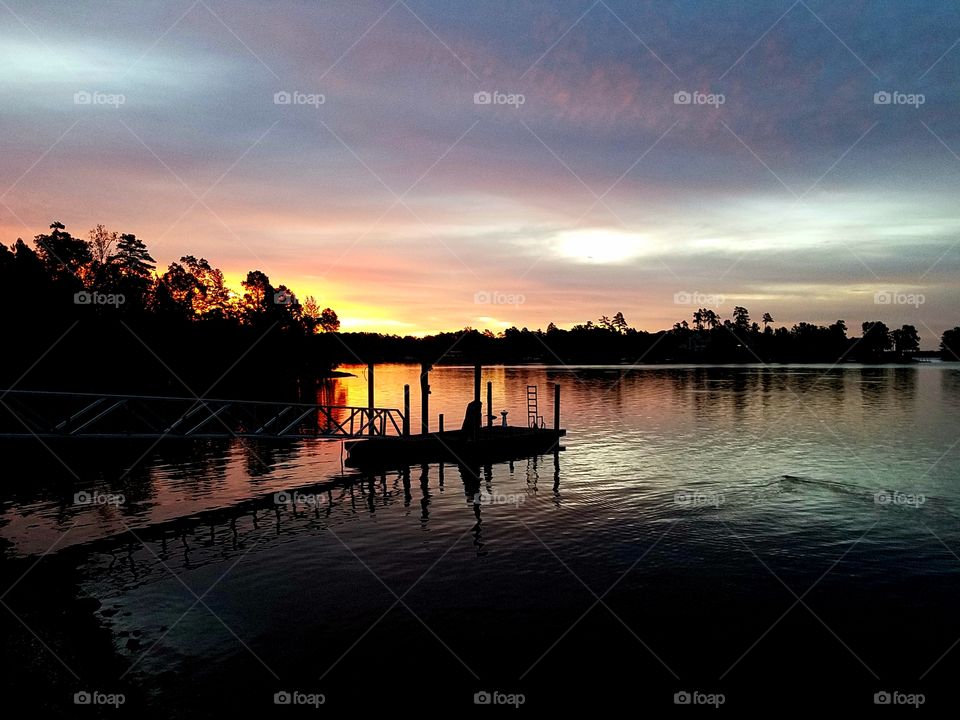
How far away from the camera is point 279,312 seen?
13862 centimetres

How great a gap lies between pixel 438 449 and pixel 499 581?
21611 millimetres

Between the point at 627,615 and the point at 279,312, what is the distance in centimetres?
13230

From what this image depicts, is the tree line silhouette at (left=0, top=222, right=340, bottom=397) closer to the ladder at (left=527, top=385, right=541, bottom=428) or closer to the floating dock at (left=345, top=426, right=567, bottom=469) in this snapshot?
the floating dock at (left=345, top=426, right=567, bottom=469)

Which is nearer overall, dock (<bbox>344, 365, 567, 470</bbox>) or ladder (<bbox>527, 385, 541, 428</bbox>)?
dock (<bbox>344, 365, 567, 470</bbox>)

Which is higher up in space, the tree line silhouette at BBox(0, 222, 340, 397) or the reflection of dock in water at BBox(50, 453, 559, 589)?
the tree line silhouette at BBox(0, 222, 340, 397)

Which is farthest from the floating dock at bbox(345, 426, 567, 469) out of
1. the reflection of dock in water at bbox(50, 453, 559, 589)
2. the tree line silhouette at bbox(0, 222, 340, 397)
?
the tree line silhouette at bbox(0, 222, 340, 397)

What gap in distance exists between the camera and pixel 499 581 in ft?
63.5

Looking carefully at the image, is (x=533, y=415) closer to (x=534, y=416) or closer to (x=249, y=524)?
(x=534, y=416)

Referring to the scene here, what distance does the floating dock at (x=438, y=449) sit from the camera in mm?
39062

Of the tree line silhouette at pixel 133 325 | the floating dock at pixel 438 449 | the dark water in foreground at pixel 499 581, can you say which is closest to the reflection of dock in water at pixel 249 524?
the dark water in foreground at pixel 499 581

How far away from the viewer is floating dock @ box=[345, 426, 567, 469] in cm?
3906

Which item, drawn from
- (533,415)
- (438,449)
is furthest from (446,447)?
(533,415)

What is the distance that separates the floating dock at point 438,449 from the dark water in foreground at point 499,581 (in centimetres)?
132

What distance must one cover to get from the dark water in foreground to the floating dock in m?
1.32
